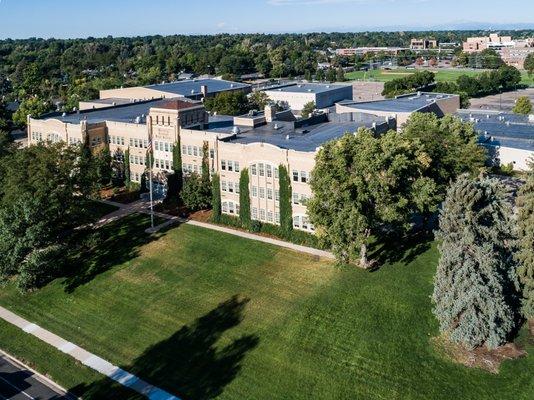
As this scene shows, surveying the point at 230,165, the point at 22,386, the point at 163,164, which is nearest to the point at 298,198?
the point at 230,165

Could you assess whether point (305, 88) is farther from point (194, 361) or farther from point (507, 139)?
point (194, 361)

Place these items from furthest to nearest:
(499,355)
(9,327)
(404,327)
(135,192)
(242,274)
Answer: (135,192) < (242,274) < (9,327) < (404,327) < (499,355)

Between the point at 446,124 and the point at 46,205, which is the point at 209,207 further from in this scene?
the point at 446,124

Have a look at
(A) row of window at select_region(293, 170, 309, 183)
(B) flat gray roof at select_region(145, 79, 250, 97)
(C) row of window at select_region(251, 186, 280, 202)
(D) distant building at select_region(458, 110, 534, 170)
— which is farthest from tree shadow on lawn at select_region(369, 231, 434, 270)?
(B) flat gray roof at select_region(145, 79, 250, 97)

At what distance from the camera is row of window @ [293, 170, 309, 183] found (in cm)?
5644

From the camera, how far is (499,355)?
39562 mm

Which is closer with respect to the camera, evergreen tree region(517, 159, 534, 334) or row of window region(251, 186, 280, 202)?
evergreen tree region(517, 159, 534, 334)

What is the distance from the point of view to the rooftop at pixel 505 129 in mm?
78438

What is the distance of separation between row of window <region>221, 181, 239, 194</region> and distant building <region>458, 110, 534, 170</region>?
37.1 meters

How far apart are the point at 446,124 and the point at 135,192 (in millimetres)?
40426

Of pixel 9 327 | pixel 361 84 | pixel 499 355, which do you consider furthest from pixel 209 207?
pixel 361 84

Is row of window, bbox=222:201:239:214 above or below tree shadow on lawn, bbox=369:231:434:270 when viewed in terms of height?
above

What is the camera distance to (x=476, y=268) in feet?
129

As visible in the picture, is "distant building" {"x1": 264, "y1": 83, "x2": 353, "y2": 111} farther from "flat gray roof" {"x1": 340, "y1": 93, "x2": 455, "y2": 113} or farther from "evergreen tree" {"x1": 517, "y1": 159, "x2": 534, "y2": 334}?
"evergreen tree" {"x1": 517, "y1": 159, "x2": 534, "y2": 334}
